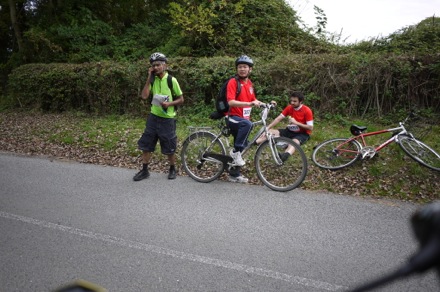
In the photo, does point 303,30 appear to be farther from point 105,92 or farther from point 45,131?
point 45,131

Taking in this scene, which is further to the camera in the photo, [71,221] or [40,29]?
[40,29]

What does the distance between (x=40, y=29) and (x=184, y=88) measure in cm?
1139

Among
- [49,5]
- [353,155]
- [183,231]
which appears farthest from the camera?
[49,5]

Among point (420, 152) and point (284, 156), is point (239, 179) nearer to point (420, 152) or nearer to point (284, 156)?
point (284, 156)

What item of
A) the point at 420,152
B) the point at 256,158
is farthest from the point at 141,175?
the point at 420,152

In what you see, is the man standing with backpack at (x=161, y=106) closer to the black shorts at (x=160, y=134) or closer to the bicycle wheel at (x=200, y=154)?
the black shorts at (x=160, y=134)

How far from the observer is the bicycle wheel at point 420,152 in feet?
17.3

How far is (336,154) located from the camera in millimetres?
5895

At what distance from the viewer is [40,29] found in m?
16.2

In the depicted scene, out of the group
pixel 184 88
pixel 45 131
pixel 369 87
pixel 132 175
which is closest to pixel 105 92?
pixel 45 131

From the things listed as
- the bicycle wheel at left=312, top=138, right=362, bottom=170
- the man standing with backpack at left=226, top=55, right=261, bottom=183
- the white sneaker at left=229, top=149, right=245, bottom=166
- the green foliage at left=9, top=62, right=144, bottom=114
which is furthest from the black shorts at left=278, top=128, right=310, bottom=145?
the green foliage at left=9, top=62, right=144, bottom=114

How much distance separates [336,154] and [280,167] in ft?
4.68

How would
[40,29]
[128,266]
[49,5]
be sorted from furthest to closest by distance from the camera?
[49,5]
[40,29]
[128,266]

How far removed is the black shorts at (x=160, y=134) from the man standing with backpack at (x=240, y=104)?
112 centimetres
